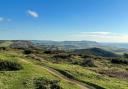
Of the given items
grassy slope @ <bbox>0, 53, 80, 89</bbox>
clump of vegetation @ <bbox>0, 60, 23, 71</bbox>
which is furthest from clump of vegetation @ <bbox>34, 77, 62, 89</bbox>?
clump of vegetation @ <bbox>0, 60, 23, 71</bbox>

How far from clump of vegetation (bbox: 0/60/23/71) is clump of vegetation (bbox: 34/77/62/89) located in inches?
355

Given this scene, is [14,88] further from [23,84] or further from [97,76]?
[97,76]

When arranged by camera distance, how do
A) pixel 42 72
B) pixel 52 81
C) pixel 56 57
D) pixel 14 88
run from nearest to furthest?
pixel 14 88 < pixel 52 81 < pixel 42 72 < pixel 56 57

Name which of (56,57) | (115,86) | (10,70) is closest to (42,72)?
(10,70)

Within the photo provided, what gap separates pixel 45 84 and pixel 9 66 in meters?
13.3

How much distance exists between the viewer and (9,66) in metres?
47.4

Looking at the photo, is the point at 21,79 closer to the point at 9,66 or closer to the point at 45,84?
the point at 45,84

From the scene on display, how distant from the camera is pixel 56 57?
77938mm

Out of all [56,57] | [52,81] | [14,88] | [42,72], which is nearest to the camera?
[14,88]

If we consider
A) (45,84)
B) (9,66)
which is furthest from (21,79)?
(9,66)

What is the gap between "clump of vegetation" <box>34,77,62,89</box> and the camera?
35625 millimetres

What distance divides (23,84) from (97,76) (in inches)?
660

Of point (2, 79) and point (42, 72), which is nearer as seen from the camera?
point (2, 79)

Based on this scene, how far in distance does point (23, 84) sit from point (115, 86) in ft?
47.6
